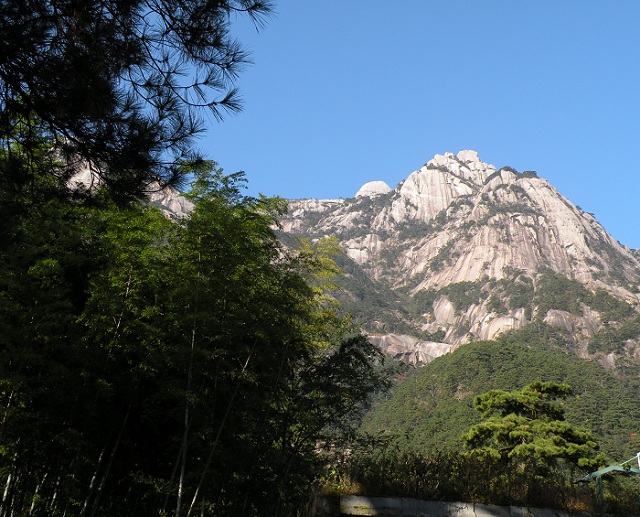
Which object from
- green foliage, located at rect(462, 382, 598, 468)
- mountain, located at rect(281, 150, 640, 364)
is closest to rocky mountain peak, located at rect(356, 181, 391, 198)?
mountain, located at rect(281, 150, 640, 364)

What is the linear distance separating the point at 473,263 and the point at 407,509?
3988 inches

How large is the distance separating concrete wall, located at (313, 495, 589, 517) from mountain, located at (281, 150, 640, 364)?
66.3 meters

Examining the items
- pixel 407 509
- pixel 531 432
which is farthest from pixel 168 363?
pixel 531 432

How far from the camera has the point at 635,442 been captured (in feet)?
114

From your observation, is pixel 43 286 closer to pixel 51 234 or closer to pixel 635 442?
pixel 51 234

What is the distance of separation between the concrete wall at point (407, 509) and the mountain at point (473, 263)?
66.3 m

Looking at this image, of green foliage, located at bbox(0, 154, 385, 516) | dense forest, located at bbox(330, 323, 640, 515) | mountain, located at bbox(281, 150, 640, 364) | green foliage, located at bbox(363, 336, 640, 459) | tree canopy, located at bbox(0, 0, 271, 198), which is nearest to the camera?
tree canopy, located at bbox(0, 0, 271, 198)

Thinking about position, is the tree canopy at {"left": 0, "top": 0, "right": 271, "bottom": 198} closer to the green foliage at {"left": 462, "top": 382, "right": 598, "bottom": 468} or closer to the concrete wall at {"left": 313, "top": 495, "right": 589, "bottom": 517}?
the concrete wall at {"left": 313, "top": 495, "right": 589, "bottom": 517}

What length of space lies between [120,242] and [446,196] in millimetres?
125461

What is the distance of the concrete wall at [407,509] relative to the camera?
21.7 feet

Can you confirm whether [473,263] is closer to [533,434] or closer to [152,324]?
[533,434]

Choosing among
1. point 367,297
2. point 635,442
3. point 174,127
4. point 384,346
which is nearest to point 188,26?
point 174,127

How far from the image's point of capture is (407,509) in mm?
6676

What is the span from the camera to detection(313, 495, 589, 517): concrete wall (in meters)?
6.62
